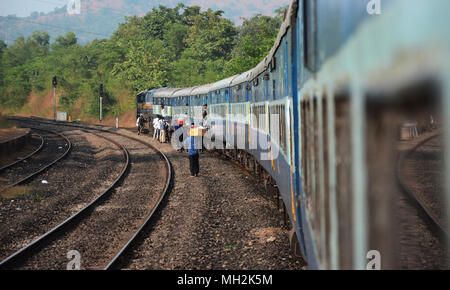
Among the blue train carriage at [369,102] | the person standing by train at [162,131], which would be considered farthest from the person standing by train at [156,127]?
the blue train carriage at [369,102]

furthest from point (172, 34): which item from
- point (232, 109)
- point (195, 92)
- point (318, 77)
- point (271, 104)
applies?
point (318, 77)

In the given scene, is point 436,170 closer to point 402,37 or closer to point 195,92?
point 402,37

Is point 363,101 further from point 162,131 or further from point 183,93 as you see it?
point 183,93

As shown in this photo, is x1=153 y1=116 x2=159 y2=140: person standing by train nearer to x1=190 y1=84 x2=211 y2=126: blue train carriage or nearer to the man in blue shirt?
x1=190 y1=84 x2=211 y2=126: blue train carriage

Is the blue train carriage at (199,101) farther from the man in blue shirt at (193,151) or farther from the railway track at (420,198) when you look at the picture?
the railway track at (420,198)

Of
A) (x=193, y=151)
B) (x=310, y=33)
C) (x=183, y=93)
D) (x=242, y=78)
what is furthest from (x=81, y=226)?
(x=183, y=93)

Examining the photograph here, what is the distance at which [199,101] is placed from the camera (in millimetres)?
25875

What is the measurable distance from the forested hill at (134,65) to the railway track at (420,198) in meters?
39.3

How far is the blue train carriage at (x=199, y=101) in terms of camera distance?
24359 millimetres

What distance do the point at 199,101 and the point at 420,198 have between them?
2438 centimetres

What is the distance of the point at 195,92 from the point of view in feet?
88.0

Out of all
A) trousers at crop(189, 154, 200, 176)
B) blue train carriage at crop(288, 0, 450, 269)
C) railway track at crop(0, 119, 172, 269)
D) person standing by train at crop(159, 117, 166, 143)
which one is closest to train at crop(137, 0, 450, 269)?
blue train carriage at crop(288, 0, 450, 269)

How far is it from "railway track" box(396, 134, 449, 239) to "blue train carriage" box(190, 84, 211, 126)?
71.8ft

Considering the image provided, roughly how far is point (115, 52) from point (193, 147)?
2173 inches
